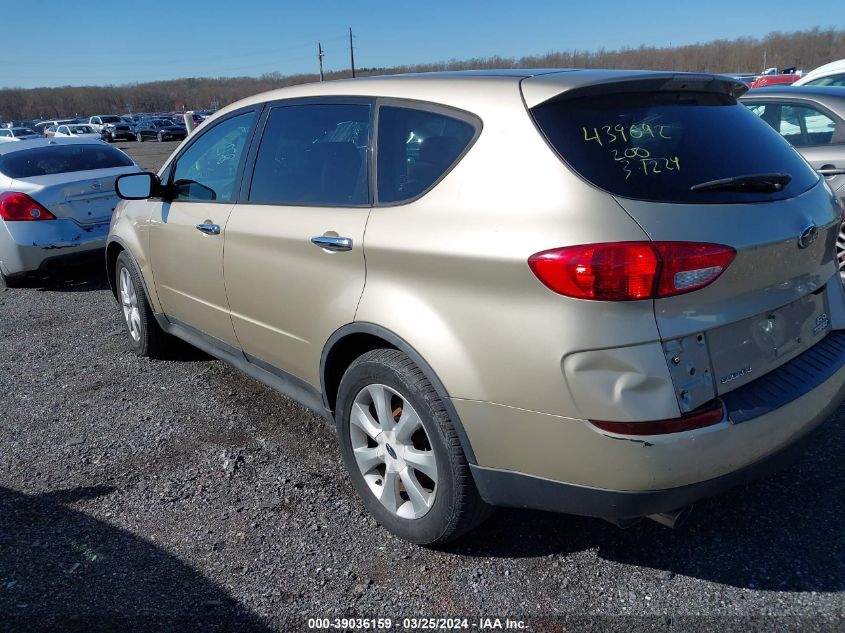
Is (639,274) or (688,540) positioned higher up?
(639,274)

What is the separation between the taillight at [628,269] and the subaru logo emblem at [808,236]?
50 centimetres

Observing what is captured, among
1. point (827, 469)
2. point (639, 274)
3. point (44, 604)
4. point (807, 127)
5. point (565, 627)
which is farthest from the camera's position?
point (807, 127)

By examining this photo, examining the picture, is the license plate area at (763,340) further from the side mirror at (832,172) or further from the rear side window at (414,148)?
the side mirror at (832,172)

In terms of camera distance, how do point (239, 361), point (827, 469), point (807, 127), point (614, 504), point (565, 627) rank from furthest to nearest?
point (807, 127)
point (239, 361)
point (827, 469)
point (565, 627)
point (614, 504)

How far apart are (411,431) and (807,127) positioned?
493cm

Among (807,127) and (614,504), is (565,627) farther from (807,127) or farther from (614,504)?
(807,127)

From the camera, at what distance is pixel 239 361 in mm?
3727

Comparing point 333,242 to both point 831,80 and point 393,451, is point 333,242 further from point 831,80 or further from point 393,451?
point 831,80

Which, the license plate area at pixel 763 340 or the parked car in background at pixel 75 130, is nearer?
the license plate area at pixel 763 340

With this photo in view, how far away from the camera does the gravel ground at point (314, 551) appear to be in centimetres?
238

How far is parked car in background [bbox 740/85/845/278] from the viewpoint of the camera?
531 cm

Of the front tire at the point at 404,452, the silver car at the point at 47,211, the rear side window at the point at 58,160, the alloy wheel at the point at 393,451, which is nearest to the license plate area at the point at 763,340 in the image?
the front tire at the point at 404,452

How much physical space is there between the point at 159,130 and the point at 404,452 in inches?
2137

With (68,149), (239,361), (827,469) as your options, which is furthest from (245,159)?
(68,149)
